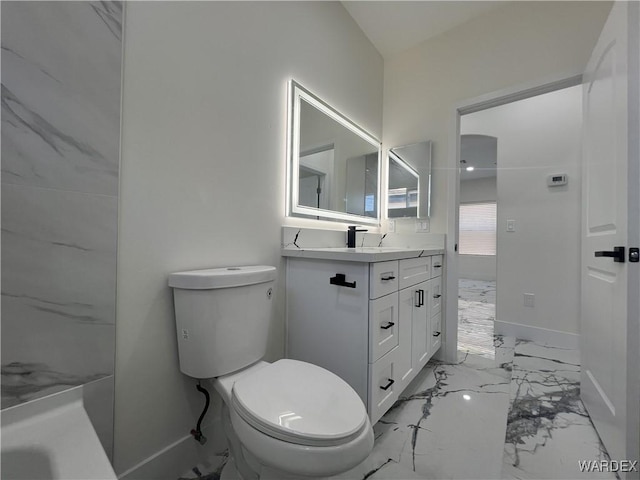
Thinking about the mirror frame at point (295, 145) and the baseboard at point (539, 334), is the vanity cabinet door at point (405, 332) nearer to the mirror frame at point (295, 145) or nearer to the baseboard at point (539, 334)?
the mirror frame at point (295, 145)

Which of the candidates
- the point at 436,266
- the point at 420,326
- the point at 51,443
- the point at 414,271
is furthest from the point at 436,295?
the point at 51,443

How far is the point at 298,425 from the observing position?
2.28 ft

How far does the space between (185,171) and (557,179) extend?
2.97 meters

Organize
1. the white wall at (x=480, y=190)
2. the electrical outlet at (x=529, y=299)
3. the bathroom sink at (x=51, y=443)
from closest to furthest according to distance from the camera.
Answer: the bathroom sink at (x=51, y=443)
the electrical outlet at (x=529, y=299)
the white wall at (x=480, y=190)

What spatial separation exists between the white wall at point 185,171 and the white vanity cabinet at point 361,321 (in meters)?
0.15

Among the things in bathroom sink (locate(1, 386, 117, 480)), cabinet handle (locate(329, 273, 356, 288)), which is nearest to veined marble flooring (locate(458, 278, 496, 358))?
cabinet handle (locate(329, 273, 356, 288))

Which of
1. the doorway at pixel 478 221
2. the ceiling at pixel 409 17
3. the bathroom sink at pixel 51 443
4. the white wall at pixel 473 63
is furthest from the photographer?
the doorway at pixel 478 221

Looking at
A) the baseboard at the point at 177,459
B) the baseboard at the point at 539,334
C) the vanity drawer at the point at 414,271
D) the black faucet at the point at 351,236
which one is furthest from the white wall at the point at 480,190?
the baseboard at the point at 177,459

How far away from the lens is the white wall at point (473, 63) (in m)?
1.70

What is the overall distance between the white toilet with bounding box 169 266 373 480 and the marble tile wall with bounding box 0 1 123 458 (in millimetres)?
256

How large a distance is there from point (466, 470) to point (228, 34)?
6.99ft

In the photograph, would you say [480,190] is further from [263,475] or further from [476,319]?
[263,475]

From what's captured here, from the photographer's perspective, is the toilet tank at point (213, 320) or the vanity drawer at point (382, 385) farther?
the vanity drawer at point (382, 385)

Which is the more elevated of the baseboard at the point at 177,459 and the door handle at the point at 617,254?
the door handle at the point at 617,254
